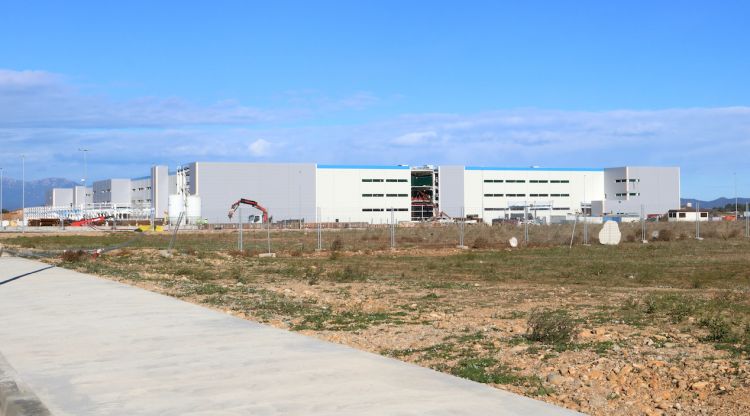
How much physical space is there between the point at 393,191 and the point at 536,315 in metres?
99.3

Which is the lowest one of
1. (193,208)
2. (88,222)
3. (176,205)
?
(88,222)

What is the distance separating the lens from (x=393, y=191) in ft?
372

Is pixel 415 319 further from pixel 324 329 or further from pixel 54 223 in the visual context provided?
pixel 54 223

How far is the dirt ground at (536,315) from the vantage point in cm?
871

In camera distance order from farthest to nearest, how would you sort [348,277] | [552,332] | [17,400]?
1. [348,277]
2. [552,332]
3. [17,400]

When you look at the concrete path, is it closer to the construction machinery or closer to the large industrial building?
the large industrial building

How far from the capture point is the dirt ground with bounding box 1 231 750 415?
8711 mm

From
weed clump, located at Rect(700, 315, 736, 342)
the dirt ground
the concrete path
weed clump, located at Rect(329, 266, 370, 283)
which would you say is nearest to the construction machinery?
the dirt ground

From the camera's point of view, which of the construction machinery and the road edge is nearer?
the road edge

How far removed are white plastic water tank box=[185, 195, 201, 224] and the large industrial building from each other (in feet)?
0.44

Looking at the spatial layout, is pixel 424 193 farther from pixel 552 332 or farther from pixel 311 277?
pixel 552 332

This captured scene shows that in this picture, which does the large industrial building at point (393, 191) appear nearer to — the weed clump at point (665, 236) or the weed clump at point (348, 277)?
the weed clump at point (665, 236)

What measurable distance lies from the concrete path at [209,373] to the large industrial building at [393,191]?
3395 inches

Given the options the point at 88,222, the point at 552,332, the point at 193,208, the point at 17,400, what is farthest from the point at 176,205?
the point at 17,400
